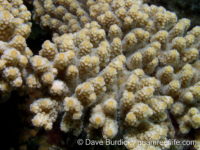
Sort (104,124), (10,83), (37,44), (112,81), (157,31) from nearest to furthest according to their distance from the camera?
(10,83)
(104,124)
(112,81)
(157,31)
(37,44)

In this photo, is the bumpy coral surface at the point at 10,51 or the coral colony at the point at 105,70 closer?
the bumpy coral surface at the point at 10,51

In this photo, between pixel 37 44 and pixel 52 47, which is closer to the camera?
pixel 52 47

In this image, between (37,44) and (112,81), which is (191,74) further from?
(37,44)

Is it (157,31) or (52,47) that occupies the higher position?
(157,31)

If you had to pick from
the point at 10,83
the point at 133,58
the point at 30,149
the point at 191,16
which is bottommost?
the point at 30,149

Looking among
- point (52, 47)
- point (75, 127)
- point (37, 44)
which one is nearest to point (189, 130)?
point (75, 127)

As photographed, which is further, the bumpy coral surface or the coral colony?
the coral colony

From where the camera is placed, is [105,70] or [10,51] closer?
[10,51]

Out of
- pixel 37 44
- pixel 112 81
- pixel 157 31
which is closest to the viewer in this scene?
pixel 112 81
